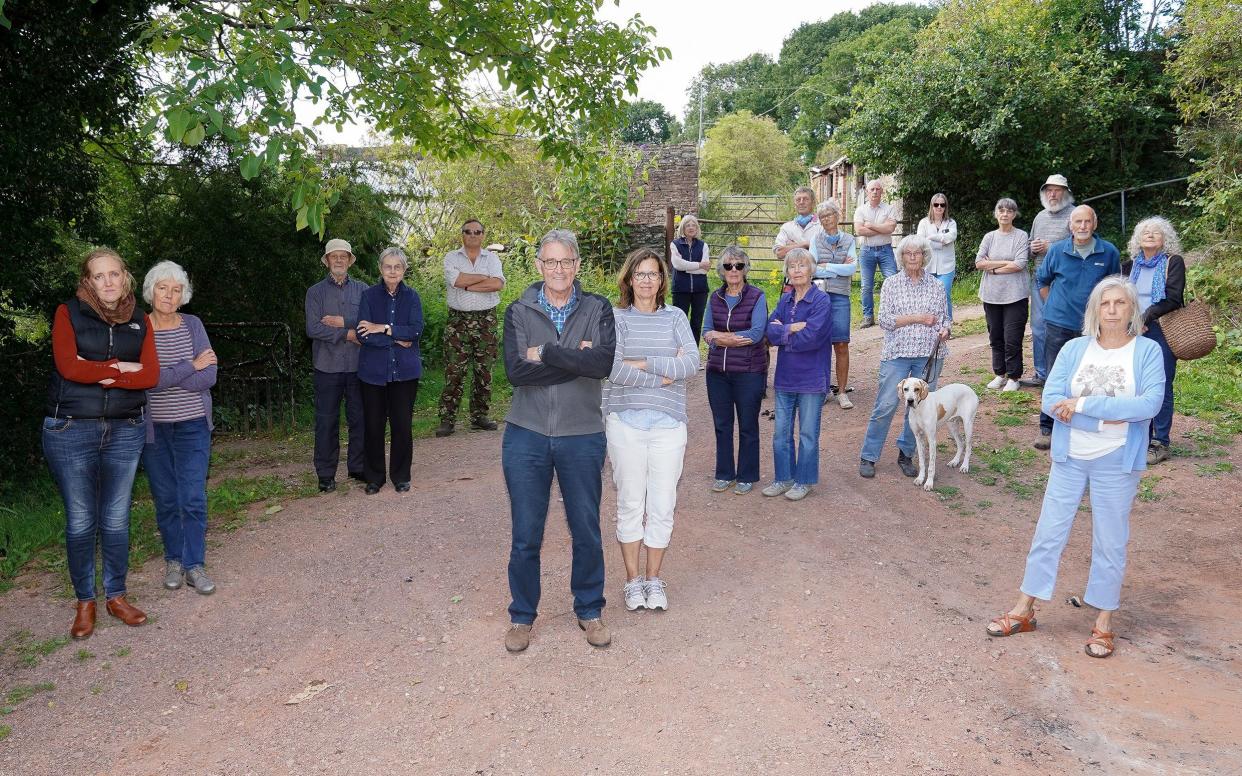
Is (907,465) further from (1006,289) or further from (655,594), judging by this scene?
(655,594)

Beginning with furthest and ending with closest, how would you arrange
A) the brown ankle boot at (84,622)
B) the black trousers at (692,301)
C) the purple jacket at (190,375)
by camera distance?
the black trousers at (692,301), the purple jacket at (190,375), the brown ankle boot at (84,622)

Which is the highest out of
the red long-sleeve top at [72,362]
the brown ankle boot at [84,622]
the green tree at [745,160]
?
the green tree at [745,160]

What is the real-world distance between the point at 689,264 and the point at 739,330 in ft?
12.5

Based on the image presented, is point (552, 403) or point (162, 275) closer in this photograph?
point (552, 403)

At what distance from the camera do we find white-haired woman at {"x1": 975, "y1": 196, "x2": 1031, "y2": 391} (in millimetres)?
9406

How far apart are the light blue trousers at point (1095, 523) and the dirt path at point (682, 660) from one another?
11.7 inches

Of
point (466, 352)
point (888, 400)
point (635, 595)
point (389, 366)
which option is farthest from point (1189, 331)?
point (466, 352)

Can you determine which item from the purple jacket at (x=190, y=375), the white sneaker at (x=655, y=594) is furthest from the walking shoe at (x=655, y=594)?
the purple jacket at (x=190, y=375)

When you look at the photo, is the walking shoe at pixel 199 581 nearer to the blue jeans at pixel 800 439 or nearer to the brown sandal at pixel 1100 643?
the blue jeans at pixel 800 439

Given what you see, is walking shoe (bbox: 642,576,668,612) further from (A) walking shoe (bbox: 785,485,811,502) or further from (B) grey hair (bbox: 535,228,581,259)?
(A) walking shoe (bbox: 785,485,811,502)

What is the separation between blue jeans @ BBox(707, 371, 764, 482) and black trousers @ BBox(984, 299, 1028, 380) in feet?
12.9

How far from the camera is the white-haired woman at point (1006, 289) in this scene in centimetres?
941

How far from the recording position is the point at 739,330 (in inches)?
262

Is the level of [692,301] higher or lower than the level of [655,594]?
higher
